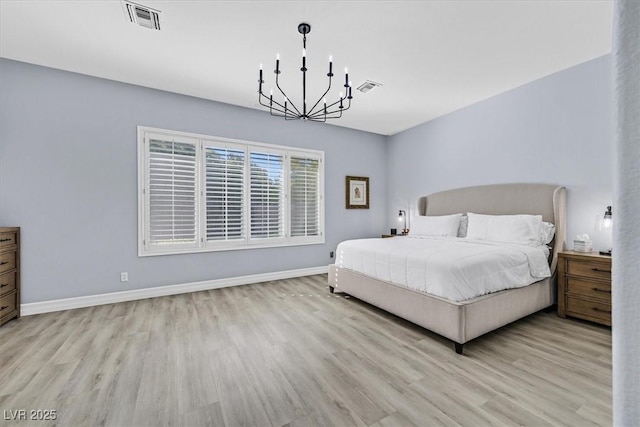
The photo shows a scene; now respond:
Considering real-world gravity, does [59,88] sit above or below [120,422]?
above

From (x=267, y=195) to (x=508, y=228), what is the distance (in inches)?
135

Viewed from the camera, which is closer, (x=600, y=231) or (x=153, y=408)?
(x=153, y=408)

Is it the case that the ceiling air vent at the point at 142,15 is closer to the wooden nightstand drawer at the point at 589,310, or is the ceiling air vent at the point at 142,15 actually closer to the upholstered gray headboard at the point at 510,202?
the upholstered gray headboard at the point at 510,202

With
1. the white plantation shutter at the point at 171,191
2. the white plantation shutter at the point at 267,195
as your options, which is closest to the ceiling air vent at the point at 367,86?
the white plantation shutter at the point at 267,195

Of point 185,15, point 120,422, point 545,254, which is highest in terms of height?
point 185,15

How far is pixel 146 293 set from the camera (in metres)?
3.80

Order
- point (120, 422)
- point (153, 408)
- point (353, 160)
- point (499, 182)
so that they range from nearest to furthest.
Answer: point (120, 422) → point (153, 408) → point (499, 182) → point (353, 160)

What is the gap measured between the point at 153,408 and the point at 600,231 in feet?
14.7

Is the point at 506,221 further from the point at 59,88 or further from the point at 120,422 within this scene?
the point at 59,88

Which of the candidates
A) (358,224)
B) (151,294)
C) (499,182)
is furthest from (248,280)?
(499,182)

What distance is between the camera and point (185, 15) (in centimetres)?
249

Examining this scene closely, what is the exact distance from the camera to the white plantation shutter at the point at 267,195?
15.1 ft

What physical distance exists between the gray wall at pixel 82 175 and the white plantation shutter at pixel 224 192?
0.96 ft

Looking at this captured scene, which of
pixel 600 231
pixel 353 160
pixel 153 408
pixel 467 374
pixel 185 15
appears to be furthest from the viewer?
pixel 353 160
